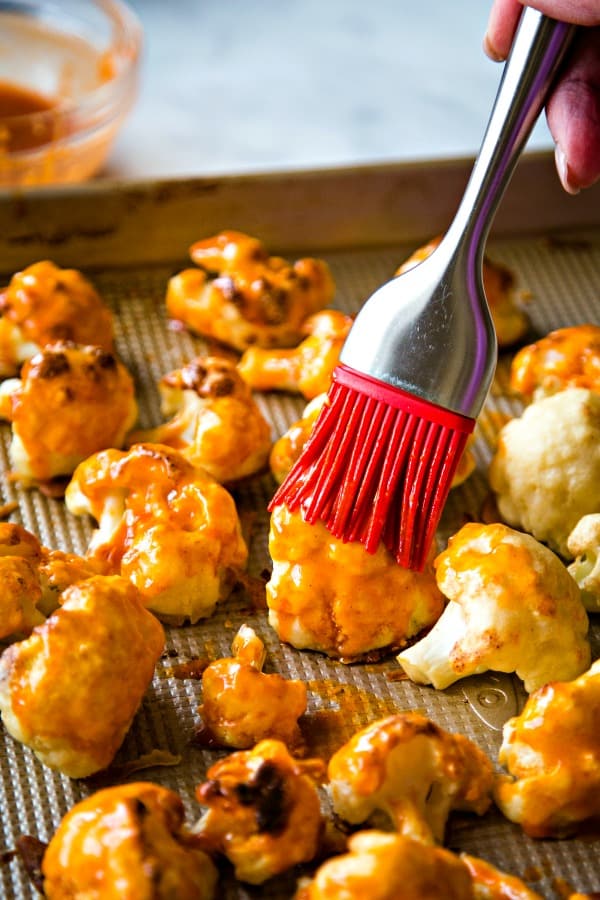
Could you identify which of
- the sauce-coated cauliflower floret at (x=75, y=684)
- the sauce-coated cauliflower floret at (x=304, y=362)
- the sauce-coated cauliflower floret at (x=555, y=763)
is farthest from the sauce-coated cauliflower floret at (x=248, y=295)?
the sauce-coated cauliflower floret at (x=555, y=763)

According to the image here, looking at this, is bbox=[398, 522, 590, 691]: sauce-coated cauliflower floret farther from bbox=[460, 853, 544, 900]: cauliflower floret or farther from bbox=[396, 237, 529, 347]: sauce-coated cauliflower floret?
bbox=[396, 237, 529, 347]: sauce-coated cauliflower floret

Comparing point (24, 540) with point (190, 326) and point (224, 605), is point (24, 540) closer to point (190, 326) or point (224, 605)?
point (224, 605)

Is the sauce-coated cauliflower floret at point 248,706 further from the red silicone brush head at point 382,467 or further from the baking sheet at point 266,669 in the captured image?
the red silicone brush head at point 382,467

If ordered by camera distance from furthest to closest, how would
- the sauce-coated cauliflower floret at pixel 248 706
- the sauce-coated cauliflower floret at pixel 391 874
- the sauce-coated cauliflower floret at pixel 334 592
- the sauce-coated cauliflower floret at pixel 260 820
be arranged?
1. the sauce-coated cauliflower floret at pixel 334 592
2. the sauce-coated cauliflower floret at pixel 248 706
3. the sauce-coated cauliflower floret at pixel 260 820
4. the sauce-coated cauliflower floret at pixel 391 874

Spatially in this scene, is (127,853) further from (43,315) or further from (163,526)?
(43,315)

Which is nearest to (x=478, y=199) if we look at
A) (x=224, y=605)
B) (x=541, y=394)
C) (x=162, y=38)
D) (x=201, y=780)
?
(x=541, y=394)

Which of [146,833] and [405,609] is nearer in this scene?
[146,833]

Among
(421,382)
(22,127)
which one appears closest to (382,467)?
(421,382)
